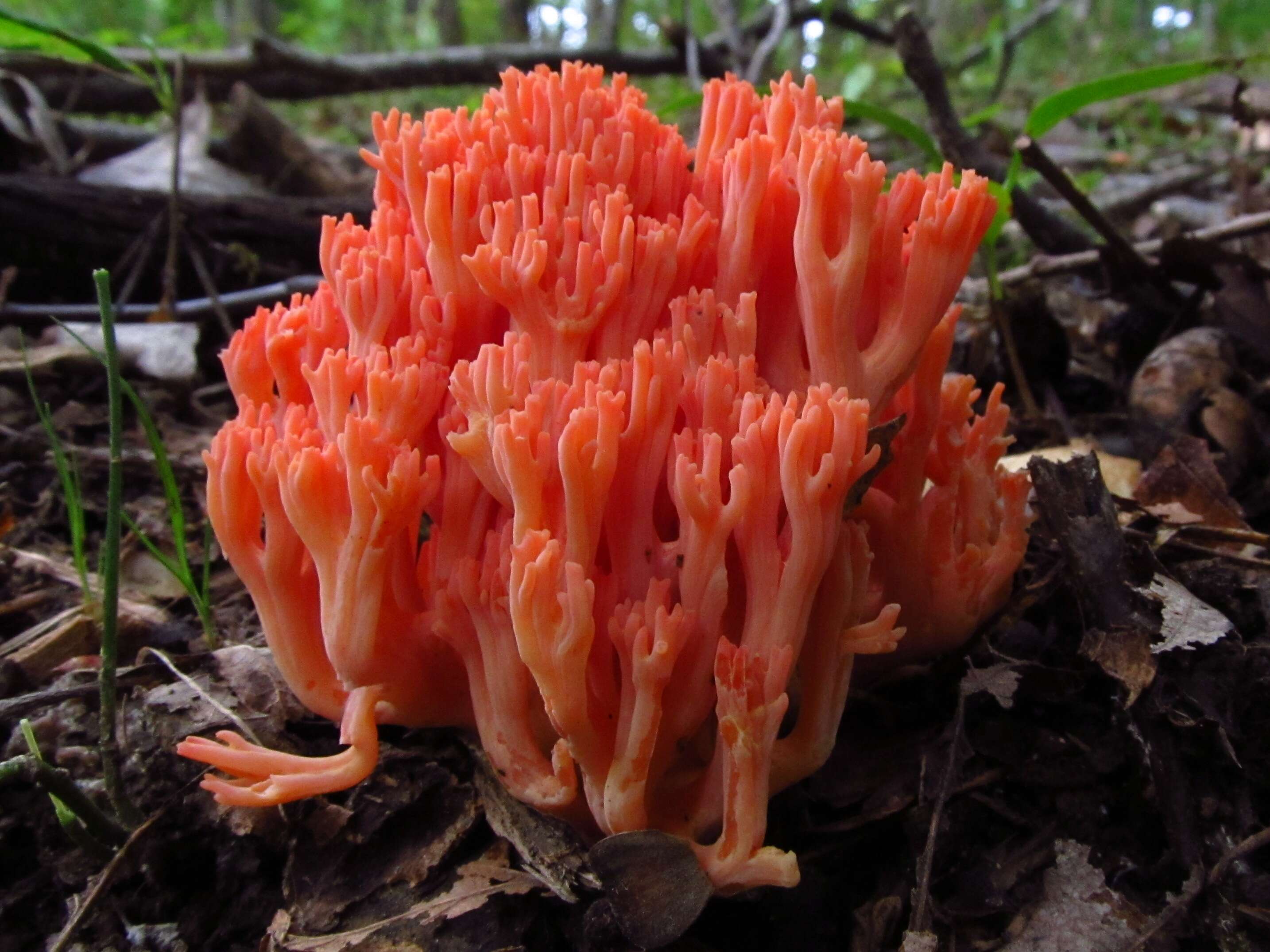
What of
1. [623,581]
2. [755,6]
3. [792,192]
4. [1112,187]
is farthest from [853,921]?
[755,6]

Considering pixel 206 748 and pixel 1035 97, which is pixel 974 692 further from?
pixel 1035 97

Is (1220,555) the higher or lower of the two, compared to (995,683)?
higher

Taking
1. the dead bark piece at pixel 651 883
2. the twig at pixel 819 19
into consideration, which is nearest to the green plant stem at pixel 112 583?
the dead bark piece at pixel 651 883

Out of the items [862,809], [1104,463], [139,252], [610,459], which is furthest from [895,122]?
[139,252]

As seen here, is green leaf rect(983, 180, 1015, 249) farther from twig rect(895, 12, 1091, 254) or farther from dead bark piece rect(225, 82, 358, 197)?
dead bark piece rect(225, 82, 358, 197)

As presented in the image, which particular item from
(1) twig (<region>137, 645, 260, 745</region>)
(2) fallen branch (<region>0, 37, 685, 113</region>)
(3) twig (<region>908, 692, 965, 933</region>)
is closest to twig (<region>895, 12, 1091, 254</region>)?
(3) twig (<region>908, 692, 965, 933</region>)

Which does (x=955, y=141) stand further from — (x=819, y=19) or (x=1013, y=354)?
(x=819, y=19)
